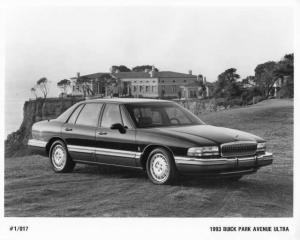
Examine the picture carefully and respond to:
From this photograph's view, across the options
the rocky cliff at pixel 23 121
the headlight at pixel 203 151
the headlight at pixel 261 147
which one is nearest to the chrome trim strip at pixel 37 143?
the rocky cliff at pixel 23 121

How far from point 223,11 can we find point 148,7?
1515 mm

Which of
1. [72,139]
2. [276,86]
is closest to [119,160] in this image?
[72,139]

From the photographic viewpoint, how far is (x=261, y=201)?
9977 millimetres

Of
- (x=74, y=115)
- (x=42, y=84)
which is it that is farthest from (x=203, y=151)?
(x=42, y=84)

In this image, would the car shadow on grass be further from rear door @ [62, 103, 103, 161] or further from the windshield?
the windshield

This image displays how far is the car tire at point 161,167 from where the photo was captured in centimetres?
1015

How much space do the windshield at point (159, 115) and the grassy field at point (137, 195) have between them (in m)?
1.11

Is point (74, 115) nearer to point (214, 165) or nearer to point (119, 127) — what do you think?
point (119, 127)

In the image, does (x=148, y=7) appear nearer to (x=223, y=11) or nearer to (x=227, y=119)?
(x=223, y=11)

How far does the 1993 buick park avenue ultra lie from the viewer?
9.98 m

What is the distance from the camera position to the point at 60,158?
12.3 metres

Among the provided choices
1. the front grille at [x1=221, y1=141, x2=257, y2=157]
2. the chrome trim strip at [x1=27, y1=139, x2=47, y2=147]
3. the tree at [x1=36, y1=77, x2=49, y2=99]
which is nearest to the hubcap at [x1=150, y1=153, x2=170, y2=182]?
the front grille at [x1=221, y1=141, x2=257, y2=157]
